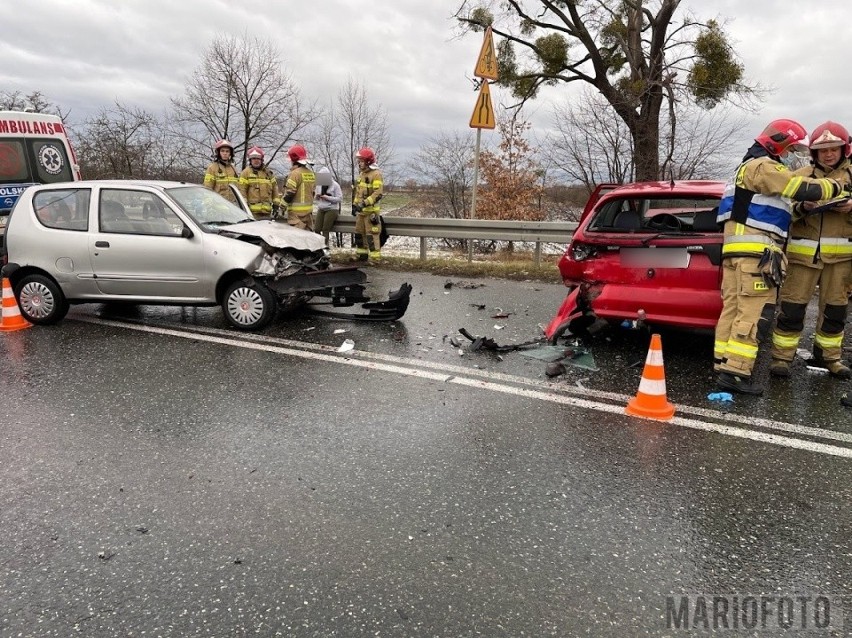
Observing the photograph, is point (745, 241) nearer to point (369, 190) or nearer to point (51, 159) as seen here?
point (369, 190)

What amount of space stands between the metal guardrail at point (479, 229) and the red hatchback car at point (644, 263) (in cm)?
362

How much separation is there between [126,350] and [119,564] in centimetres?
336

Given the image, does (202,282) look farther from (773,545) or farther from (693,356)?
(773,545)

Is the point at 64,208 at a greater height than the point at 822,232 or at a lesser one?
greater

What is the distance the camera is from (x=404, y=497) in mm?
2846

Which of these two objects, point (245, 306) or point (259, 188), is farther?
point (259, 188)

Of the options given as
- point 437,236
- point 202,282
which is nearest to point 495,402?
point 202,282

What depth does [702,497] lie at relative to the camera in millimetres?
2840

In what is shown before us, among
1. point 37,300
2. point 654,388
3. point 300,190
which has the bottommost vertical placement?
point 654,388

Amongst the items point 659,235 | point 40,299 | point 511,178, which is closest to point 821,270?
point 659,235

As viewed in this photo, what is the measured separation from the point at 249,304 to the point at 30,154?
5607mm

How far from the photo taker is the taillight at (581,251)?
502 cm

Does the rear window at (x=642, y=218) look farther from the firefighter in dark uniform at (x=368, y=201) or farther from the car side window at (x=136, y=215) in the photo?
the firefighter in dark uniform at (x=368, y=201)

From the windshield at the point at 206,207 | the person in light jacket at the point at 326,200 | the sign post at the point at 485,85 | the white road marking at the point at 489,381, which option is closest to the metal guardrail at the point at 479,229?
the person in light jacket at the point at 326,200
